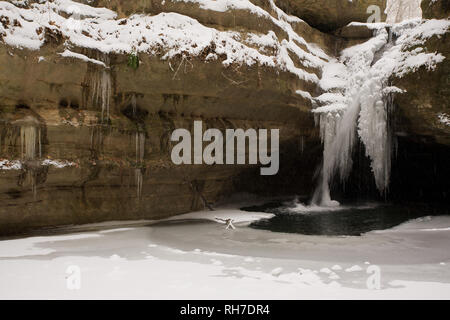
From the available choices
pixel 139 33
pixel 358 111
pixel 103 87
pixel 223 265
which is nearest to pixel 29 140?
pixel 103 87

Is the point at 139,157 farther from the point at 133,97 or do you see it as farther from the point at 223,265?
the point at 223,265

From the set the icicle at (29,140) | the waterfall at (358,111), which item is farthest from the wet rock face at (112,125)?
the waterfall at (358,111)

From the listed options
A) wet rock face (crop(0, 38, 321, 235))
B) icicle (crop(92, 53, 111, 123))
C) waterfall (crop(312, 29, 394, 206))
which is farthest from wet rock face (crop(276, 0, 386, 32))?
icicle (crop(92, 53, 111, 123))

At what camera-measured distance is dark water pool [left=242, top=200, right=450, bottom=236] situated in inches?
318

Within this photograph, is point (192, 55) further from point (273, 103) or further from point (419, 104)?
point (419, 104)

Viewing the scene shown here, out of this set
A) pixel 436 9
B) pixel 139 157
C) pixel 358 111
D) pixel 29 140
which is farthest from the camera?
pixel 358 111

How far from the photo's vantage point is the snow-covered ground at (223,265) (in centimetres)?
366

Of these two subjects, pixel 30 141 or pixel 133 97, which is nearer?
pixel 30 141

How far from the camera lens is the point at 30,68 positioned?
7.02 m

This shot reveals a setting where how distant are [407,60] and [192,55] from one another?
6.33 metres

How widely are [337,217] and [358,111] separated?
11.8 feet

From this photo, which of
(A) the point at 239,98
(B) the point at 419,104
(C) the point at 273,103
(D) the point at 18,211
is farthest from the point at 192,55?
(B) the point at 419,104

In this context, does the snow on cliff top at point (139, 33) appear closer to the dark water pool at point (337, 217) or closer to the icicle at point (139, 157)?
the icicle at point (139, 157)

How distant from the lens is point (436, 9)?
983 cm
